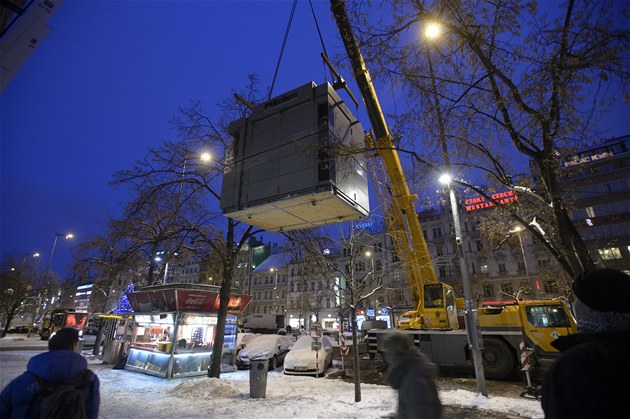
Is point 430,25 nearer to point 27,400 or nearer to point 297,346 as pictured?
point 27,400

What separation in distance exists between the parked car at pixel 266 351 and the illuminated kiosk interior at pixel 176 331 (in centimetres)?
65

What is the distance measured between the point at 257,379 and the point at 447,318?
9397 mm

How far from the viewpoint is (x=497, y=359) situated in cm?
1425

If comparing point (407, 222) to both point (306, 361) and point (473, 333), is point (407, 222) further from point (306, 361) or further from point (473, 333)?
point (306, 361)

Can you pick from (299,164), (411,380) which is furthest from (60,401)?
(299,164)

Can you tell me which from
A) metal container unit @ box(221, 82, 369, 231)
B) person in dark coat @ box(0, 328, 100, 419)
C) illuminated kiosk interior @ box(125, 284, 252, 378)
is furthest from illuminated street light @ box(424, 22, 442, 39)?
illuminated kiosk interior @ box(125, 284, 252, 378)

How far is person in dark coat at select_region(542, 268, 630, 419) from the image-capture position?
149 centimetres

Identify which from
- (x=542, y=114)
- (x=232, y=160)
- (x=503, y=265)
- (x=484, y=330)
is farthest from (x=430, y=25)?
(x=503, y=265)

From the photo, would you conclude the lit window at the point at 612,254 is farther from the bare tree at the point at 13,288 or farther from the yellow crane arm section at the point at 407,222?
the bare tree at the point at 13,288

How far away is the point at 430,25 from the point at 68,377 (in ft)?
26.6

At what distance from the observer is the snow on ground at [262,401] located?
27.0ft

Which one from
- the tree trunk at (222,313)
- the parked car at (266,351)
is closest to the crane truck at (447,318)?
the parked car at (266,351)

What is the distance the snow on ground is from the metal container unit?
5275 millimetres

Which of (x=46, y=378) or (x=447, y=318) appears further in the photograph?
(x=447, y=318)
